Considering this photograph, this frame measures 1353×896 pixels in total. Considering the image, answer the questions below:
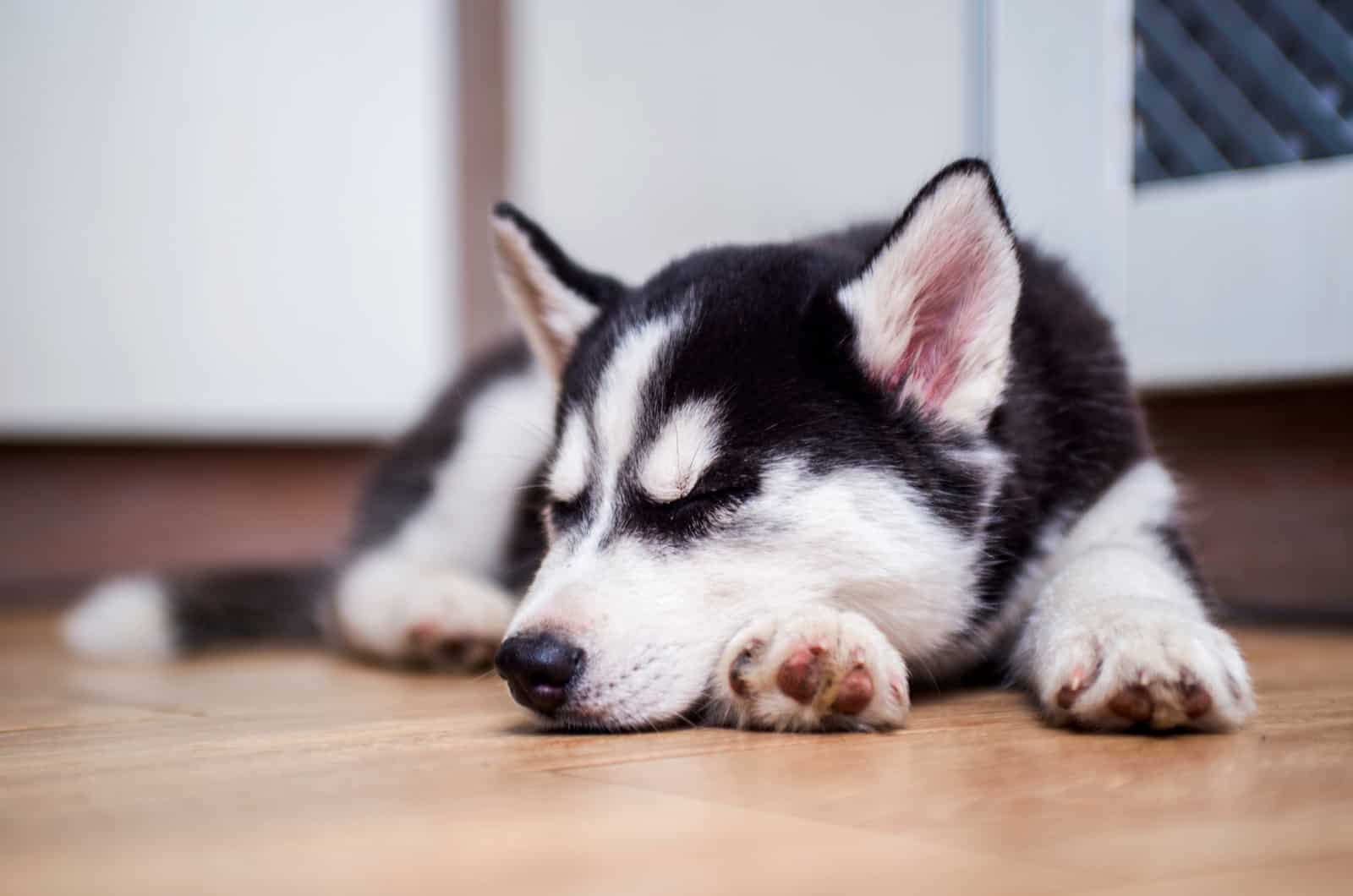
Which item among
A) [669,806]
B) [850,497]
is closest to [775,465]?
[850,497]

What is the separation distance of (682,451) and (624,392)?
0.50ft

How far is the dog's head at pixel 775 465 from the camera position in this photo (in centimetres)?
161

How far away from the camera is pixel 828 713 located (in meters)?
1.58

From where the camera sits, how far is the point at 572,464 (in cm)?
188

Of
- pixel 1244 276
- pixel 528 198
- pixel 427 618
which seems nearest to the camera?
pixel 427 618

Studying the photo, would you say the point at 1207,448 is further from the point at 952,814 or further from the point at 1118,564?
the point at 952,814

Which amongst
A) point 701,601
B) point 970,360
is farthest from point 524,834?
point 970,360

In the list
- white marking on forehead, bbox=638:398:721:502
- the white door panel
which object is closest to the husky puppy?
white marking on forehead, bbox=638:398:721:502

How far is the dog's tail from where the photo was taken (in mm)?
2891

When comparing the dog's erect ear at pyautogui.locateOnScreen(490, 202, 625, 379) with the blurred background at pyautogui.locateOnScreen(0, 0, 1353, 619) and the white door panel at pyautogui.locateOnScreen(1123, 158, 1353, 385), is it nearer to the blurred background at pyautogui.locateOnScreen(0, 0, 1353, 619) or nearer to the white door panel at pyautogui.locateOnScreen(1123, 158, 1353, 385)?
the blurred background at pyautogui.locateOnScreen(0, 0, 1353, 619)

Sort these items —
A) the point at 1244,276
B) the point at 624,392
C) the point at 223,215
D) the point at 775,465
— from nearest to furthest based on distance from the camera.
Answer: the point at 775,465
the point at 624,392
the point at 1244,276
the point at 223,215

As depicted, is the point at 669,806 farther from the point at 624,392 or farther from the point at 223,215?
the point at 223,215

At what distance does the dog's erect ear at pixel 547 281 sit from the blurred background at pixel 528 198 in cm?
109

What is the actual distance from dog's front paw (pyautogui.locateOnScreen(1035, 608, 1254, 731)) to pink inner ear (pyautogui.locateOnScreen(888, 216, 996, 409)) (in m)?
0.42
